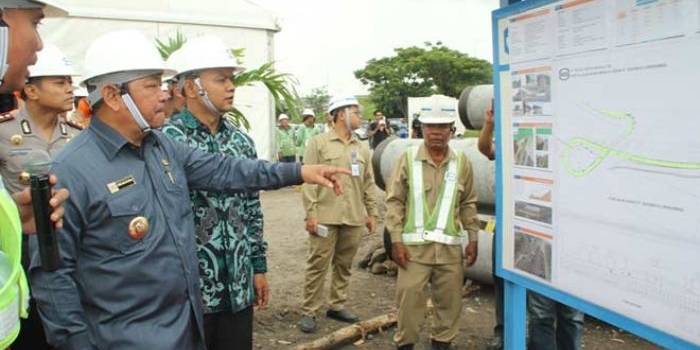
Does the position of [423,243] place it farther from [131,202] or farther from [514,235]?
[131,202]

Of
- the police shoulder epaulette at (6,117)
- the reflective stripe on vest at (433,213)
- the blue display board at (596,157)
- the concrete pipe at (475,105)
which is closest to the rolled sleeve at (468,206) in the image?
the reflective stripe on vest at (433,213)

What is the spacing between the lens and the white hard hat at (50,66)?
12.2 ft

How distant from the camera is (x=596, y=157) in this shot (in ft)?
7.31

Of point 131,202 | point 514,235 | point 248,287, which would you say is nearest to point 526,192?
point 514,235

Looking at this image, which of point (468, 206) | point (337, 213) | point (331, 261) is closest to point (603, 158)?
point (468, 206)

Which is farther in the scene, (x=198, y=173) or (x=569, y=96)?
(x=198, y=173)

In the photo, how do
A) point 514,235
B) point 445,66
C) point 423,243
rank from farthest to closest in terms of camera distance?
1. point 445,66
2. point 423,243
3. point 514,235

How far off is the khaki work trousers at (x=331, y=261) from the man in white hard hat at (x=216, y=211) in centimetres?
201

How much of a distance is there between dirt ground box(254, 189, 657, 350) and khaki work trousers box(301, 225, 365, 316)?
21 cm

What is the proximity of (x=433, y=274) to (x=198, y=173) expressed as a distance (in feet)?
7.25

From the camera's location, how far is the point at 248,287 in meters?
3.04

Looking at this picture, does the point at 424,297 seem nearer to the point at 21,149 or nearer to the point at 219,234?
the point at 219,234

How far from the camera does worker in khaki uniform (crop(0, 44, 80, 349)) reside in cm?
351

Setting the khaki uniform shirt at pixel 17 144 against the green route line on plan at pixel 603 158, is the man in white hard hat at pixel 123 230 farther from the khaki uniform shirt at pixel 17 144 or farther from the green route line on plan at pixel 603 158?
the green route line on plan at pixel 603 158
